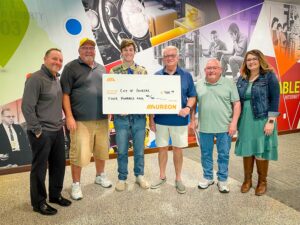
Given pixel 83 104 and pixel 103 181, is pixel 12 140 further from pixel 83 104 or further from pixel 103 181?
pixel 83 104

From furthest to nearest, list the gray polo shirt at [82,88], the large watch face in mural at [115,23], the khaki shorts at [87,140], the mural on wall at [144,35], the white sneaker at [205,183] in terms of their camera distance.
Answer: the large watch face in mural at [115,23]
the mural on wall at [144,35]
the white sneaker at [205,183]
the khaki shorts at [87,140]
the gray polo shirt at [82,88]

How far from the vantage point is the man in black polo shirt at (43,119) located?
6.75 feet

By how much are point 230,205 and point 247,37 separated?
3.22m

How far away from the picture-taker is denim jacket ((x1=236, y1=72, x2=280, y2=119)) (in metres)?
2.43

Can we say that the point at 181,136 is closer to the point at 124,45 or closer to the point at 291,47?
the point at 124,45

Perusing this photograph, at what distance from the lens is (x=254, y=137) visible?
253cm

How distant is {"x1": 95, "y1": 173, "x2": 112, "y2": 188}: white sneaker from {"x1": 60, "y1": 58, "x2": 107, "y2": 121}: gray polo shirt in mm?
746

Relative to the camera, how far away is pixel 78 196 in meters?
2.54

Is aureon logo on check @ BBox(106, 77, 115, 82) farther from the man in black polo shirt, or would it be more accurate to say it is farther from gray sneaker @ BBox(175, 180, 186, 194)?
gray sneaker @ BBox(175, 180, 186, 194)

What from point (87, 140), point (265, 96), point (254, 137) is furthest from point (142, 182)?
point (265, 96)

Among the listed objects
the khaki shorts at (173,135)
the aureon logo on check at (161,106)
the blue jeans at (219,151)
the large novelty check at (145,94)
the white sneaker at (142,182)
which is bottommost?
the white sneaker at (142,182)

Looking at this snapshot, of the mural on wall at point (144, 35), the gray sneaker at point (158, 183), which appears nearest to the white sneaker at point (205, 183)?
the gray sneaker at point (158, 183)

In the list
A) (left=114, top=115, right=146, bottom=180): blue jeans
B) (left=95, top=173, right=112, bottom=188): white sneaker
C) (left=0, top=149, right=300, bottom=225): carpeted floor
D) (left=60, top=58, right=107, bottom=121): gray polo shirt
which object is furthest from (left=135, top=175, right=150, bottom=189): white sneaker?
(left=60, top=58, right=107, bottom=121): gray polo shirt

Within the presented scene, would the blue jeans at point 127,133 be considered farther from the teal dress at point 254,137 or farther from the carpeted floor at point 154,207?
the teal dress at point 254,137
